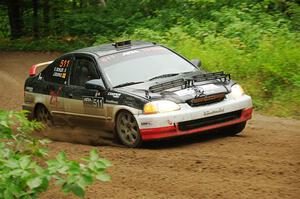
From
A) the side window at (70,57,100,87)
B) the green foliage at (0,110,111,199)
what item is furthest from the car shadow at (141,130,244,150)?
the green foliage at (0,110,111,199)

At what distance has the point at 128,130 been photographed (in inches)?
347

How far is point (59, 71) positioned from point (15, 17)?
19.5 metres

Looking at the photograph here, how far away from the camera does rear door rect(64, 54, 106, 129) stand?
934 cm

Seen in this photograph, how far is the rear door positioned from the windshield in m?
0.26

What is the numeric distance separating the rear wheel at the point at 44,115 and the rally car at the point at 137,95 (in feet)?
0.06

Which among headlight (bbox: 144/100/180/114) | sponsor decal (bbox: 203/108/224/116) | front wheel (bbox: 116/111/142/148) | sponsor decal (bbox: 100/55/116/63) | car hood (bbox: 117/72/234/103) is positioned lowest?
front wheel (bbox: 116/111/142/148)

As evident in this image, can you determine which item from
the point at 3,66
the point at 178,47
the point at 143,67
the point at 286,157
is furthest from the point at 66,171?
the point at 3,66

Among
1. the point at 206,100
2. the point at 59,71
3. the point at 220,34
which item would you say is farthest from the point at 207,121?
the point at 220,34

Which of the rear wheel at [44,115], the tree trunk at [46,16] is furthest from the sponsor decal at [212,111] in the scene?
the tree trunk at [46,16]

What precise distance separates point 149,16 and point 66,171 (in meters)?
17.5

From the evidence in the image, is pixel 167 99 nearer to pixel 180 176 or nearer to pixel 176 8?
pixel 180 176

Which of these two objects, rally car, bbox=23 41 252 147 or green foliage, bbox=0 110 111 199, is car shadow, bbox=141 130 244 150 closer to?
rally car, bbox=23 41 252 147

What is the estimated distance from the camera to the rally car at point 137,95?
8516 millimetres

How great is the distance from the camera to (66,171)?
399 centimetres
